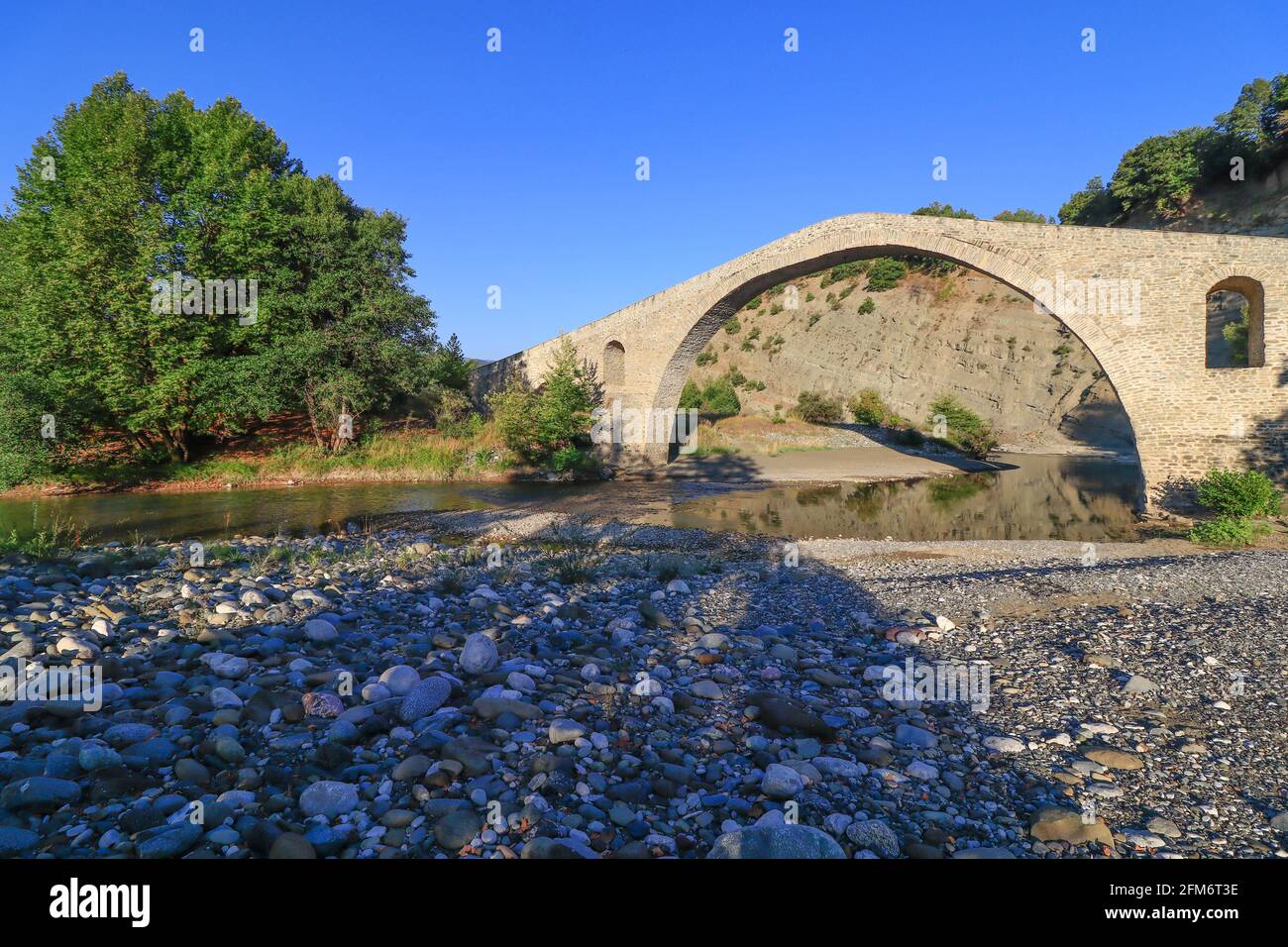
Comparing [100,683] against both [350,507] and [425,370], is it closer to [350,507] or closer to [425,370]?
[350,507]

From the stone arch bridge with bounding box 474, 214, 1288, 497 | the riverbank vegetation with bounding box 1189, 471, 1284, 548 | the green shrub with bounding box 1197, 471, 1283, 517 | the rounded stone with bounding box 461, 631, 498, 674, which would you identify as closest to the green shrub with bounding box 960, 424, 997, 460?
the stone arch bridge with bounding box 474, 214, 1288, 497

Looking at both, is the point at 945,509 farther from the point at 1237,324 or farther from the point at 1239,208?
the point at 1239,208

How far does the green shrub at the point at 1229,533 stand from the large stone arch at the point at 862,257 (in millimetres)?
3491

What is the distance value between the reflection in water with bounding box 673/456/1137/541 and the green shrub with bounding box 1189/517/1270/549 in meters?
1.44

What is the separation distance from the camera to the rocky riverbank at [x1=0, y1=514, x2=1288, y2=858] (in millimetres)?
2600

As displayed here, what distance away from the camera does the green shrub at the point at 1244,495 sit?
1235 cm

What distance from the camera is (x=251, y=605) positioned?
5699 mm

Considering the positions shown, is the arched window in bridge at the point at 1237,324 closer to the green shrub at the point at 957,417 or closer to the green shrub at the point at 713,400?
the green shrub at the point at 957,417

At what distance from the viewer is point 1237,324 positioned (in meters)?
22.8

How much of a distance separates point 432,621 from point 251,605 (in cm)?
168

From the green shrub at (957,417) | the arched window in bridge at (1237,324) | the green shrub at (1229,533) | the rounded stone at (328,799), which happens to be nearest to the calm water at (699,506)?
the green shrub at (1229,533)

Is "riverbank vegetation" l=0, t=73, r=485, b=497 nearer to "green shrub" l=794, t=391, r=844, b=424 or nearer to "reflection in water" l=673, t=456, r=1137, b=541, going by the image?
"reflection in water" l=673, t=456, r=1137, b=541
